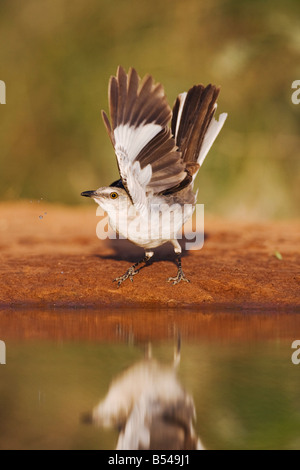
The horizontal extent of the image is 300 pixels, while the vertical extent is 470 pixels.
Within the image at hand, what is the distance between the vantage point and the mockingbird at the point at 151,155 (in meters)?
5.18

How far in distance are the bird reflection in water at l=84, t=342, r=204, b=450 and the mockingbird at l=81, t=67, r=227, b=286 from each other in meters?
1.88

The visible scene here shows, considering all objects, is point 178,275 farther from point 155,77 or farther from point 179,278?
point 155,77

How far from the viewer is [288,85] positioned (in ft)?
36.3

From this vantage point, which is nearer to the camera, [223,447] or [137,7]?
[223,447]

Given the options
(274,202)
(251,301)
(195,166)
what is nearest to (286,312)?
(251,301)

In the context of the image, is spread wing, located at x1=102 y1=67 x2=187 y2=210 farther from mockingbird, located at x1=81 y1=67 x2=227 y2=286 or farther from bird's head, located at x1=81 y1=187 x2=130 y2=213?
bird's head, located at x1=81 y1=187 x2=130 y2=213

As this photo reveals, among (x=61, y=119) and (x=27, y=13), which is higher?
(x=27, y=13)

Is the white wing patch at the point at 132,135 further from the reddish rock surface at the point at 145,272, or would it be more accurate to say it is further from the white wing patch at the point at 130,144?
the reddish rock surface at the point at 145,272

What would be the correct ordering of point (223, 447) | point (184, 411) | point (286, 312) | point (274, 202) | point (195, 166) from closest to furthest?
1. point (223, 447)
2. point (184, 411)
3. point (286, 312)
4. point (195, 166)
5. point (274, 202)

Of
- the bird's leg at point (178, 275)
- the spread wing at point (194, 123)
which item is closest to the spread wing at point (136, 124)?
the spread wing at point (194, 123)

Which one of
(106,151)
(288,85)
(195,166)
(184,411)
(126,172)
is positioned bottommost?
(184,411)

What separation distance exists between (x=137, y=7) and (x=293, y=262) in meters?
6.19

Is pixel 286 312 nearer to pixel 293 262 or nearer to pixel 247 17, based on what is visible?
pixel 293 262

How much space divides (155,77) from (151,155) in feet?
20.6
